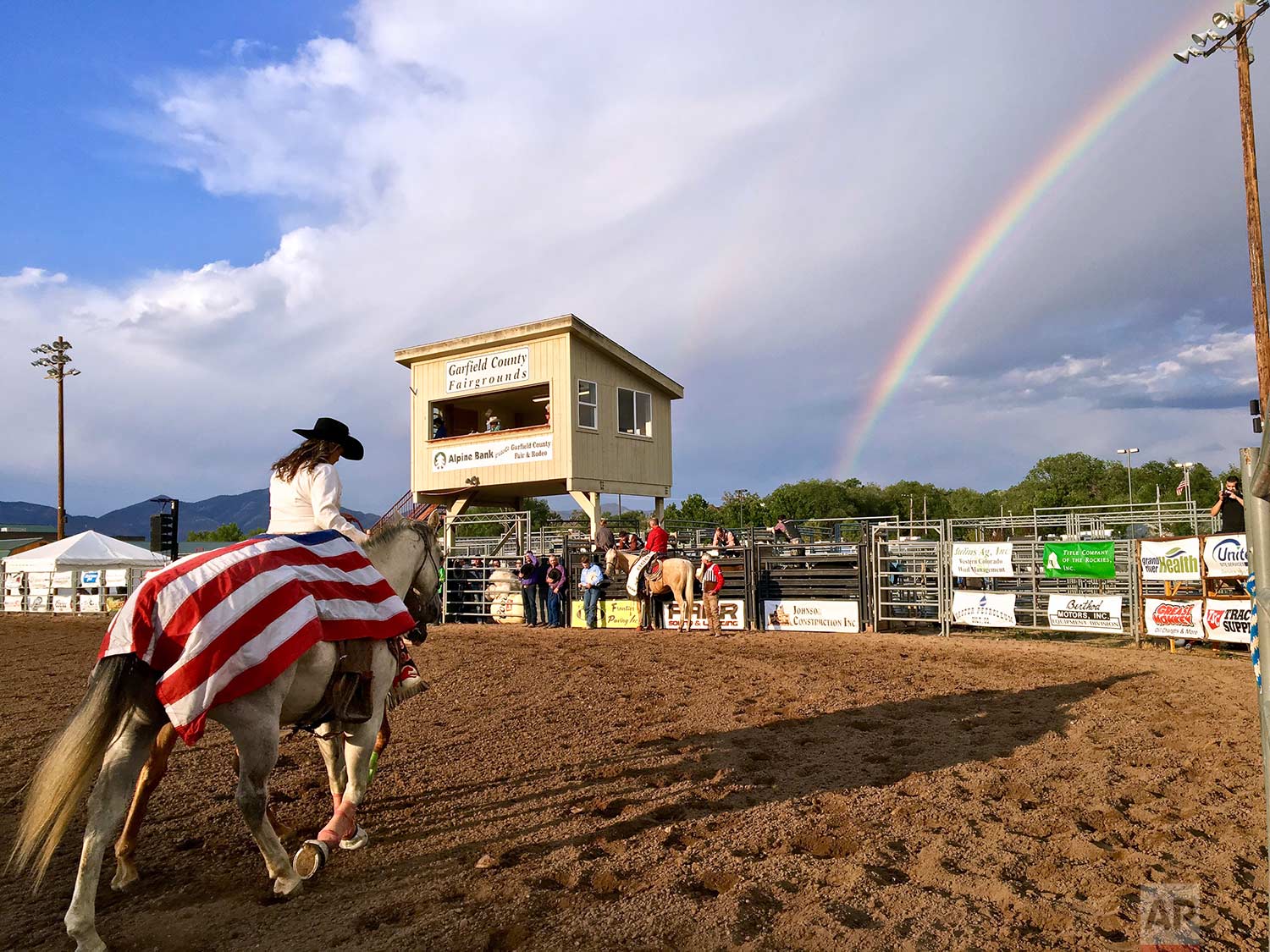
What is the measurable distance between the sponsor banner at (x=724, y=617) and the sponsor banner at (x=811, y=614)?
519 mm

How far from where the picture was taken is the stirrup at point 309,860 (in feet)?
12.8

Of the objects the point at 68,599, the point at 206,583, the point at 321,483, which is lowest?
the point at 68,599

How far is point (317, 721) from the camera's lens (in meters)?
4.19

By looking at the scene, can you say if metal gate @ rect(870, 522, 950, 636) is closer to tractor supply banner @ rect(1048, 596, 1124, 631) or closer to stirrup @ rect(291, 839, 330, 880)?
tractor supply banner @ rect(1048, 596, 1124, 631)

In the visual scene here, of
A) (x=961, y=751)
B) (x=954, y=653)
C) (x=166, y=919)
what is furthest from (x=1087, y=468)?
(x=166, y=919)

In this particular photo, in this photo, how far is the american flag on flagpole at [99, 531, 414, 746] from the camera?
3.47m

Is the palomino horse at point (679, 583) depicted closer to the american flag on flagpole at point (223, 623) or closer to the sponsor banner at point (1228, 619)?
the sponsor banner at point (1228, 619)

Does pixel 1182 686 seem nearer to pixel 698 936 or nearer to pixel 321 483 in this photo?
pixel 698 936

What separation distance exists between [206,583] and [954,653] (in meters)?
10.7

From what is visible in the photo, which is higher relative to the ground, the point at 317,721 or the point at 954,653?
the point at 317,721

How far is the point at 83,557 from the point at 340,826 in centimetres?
2771

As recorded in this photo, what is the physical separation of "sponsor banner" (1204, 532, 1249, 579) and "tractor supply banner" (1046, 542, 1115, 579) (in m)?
1.47

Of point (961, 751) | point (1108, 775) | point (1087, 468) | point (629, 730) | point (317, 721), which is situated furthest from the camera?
point (1087, 468)

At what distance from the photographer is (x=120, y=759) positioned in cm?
349
